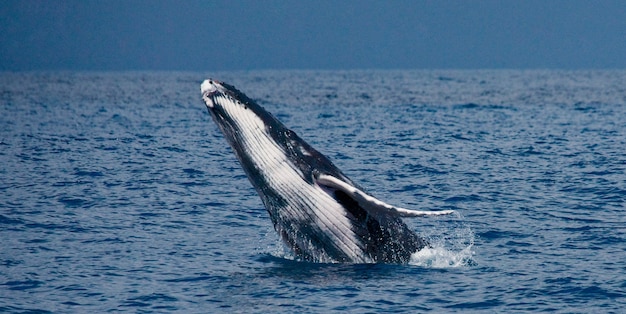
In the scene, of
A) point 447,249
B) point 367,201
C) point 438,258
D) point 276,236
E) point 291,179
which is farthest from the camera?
point 276,236

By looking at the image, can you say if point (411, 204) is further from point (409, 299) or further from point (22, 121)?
point (22, 121)

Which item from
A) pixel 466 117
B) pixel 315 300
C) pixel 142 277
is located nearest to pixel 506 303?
pixel 315 300

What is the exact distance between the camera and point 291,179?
15.6m

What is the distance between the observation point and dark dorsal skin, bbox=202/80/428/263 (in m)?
15.5

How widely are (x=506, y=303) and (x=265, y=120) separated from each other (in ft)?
15.6

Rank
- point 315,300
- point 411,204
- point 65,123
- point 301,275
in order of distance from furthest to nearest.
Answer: point 65,123 < point 411,204 < point 301,275 < point 315,300

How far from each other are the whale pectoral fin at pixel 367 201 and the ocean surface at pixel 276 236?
5.14 ft

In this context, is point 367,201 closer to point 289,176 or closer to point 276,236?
point 289,176

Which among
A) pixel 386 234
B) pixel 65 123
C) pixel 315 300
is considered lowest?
pixel 315 300

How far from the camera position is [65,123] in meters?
52.7

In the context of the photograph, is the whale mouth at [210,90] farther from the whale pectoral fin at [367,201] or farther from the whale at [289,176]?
the whale pectoral fin at [367,201]

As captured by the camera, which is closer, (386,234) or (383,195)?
(386,234)

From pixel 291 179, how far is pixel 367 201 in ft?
5.27

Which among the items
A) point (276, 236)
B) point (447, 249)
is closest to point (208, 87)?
point (276, 236)
